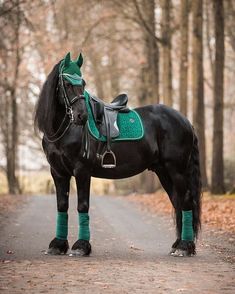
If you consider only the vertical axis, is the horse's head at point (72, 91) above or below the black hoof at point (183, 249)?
above

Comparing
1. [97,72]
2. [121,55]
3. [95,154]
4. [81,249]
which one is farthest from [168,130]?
[121,55]

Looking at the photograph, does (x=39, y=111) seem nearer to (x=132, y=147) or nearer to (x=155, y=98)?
(x=132, y=147)

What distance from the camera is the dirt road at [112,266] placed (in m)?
6.32

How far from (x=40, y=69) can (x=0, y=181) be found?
8.57 m

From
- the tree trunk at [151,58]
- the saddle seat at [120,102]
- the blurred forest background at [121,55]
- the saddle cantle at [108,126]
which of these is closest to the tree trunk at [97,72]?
the blurred forest background at [121,55]

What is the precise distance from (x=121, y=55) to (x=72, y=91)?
1085 inches

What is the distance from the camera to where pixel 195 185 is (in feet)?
31.2

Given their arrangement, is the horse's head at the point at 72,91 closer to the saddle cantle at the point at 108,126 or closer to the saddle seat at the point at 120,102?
the saddle cantle at the point at 108,126

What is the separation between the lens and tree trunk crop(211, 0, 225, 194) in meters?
19.3

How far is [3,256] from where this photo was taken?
838 cm

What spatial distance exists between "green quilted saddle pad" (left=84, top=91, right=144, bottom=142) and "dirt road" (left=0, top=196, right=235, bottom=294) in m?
1.64

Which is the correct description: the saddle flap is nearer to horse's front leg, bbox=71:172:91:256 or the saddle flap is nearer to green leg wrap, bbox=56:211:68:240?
horse's front leg, bbox=71:172:91:256

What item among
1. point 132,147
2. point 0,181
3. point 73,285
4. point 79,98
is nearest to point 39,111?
point 79,98

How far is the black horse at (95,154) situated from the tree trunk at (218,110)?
9.82 m
